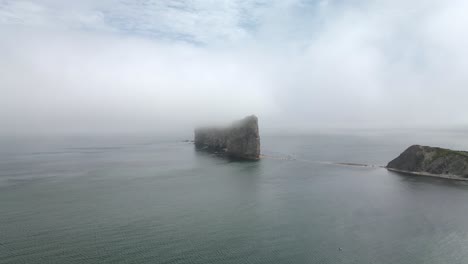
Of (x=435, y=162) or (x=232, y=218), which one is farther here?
(x=435, y=162)

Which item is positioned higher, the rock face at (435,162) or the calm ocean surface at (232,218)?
the rock face at (435,162)

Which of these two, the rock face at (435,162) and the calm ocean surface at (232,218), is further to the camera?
the rock face at (435,162)

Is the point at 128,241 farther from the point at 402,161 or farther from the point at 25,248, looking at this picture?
the point at 402,161

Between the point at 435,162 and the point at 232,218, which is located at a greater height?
the point at 435,162

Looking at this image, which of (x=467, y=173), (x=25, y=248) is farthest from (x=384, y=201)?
(x=25, y=248)
